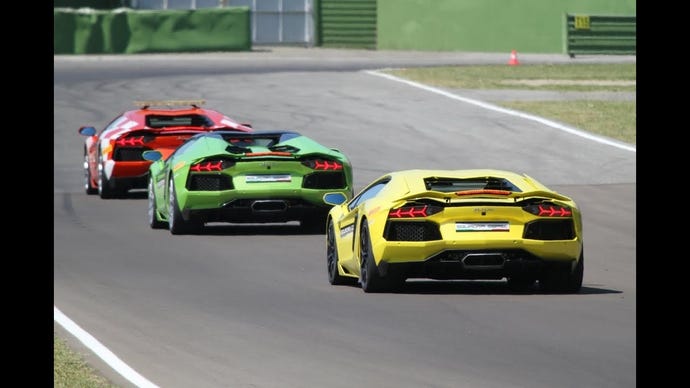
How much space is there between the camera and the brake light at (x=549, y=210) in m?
15.1

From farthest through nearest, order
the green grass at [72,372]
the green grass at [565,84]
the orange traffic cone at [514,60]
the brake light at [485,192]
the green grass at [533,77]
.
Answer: the orange traffic cone at [514,60] < the green grass at [533,77] < the green grass at [565,84] < the brake light at [485,192] < the green grass at [72,372]

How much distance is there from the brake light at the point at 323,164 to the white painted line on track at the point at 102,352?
602cm

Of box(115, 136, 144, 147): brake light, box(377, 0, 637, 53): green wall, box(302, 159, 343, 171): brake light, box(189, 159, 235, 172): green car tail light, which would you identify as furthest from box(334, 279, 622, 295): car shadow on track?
box(377, 0, 637, 53): green wall

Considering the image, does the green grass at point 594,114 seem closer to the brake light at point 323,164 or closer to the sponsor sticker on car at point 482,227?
the brake light at point 323,164

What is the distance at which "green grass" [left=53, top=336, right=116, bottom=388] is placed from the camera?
11078mm

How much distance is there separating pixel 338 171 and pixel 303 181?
1.47 ft

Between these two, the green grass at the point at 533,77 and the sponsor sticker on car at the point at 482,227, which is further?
the green grass at the point at 533,77

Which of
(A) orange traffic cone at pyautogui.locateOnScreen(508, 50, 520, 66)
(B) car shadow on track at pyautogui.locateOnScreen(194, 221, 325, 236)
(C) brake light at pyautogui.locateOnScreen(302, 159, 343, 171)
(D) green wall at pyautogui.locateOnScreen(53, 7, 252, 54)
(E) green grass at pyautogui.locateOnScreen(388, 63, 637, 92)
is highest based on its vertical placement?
(D) green wall at pyautogui.locateOnScreen(53, 7, 252, 54)

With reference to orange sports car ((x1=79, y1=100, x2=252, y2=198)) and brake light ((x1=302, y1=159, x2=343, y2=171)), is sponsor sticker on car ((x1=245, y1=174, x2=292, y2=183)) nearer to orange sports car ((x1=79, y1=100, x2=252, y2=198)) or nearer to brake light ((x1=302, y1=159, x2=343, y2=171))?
brake light ((x1=302, y1=159, x2=343, y2=171))

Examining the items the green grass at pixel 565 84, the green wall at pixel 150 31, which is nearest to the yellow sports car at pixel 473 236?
the green grass at pixel 565 84

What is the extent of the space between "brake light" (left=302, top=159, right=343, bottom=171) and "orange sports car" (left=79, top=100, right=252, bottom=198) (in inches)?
167

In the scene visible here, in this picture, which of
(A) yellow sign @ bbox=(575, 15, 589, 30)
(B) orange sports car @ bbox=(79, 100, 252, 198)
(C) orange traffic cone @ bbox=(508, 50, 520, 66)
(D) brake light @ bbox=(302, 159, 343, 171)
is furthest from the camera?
(A) yellow sign @ bbox=(575, 15, 589, 30)
